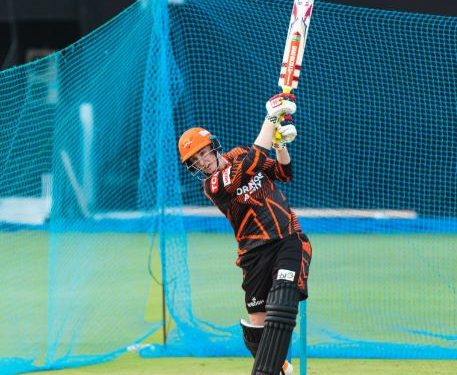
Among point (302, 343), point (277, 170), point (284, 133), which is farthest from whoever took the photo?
point (302, 343)

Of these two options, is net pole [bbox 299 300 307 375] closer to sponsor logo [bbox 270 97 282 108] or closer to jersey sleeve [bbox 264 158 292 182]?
jersey sleeve [bbox 264 158 292 182]

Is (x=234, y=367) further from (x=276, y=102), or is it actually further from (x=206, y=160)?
(x=276, y=102)

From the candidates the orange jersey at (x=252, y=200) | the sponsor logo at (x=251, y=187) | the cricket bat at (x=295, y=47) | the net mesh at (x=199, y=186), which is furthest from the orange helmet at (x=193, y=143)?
the net mesh at (x=199, y=186)

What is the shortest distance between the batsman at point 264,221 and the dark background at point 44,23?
9557 millimetres

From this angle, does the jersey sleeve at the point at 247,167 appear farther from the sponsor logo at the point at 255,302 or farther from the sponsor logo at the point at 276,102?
the sponsor logo at the point at 255,302

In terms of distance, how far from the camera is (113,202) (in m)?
10.7

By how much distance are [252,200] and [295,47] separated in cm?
102

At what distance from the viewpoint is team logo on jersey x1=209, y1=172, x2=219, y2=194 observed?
584cm

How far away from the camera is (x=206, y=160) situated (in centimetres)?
597

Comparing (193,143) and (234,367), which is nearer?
(193,143)

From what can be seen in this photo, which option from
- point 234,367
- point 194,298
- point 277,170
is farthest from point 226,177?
point 194,298

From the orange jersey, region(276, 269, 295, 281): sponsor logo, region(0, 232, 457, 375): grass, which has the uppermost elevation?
the orange jersey

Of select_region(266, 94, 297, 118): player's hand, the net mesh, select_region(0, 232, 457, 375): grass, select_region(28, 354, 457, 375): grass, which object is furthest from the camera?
the net mesh

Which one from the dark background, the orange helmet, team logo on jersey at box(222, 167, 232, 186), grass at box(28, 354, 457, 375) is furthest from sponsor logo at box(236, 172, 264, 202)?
the dark background
